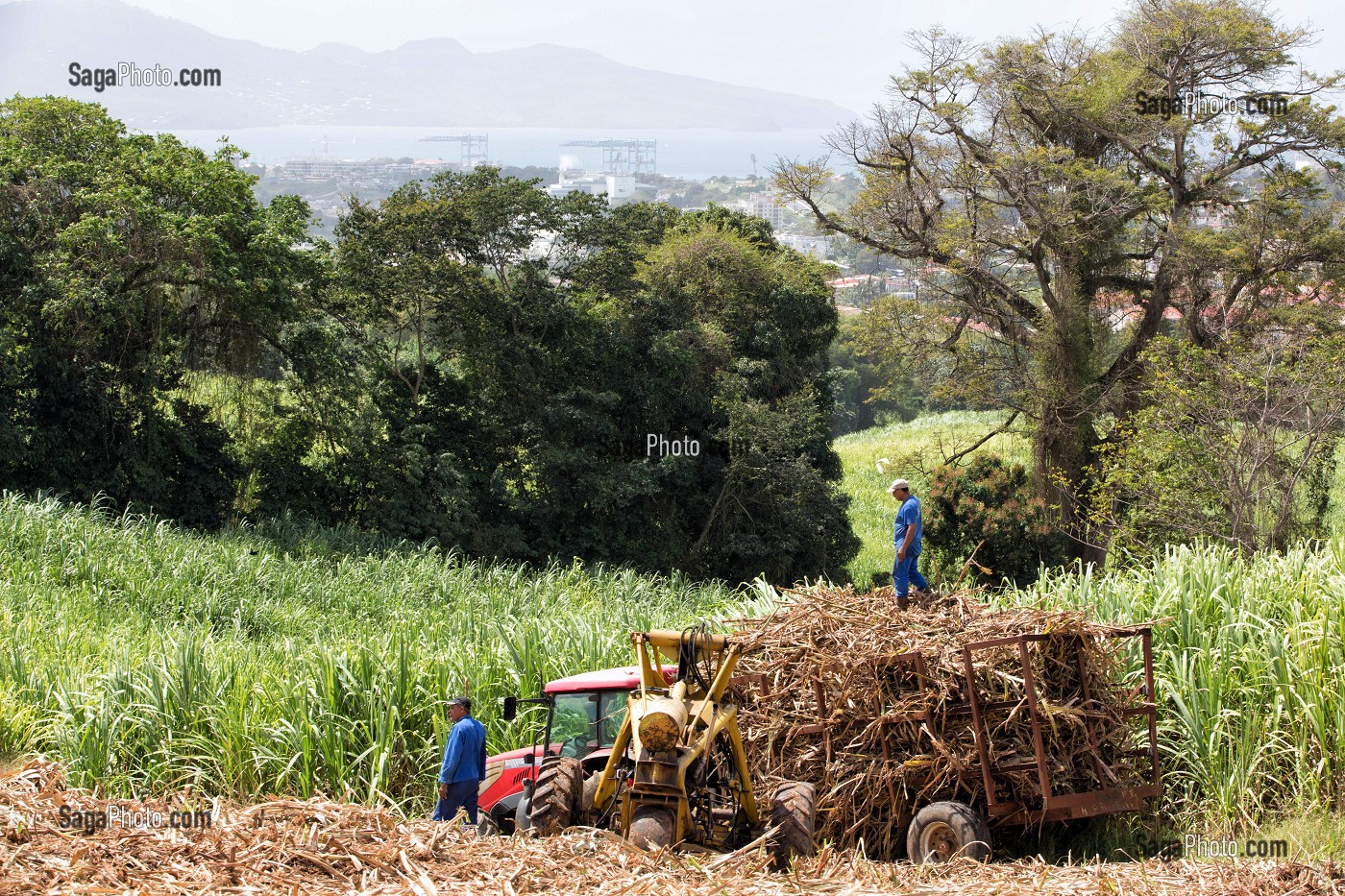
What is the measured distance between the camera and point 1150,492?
65.5ft

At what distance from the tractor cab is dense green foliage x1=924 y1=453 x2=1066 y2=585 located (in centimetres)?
1989

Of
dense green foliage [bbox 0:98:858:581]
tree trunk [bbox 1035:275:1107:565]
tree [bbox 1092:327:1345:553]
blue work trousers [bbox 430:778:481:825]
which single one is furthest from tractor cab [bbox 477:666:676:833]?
tree trunk [bbox 1035:275:1107:565]

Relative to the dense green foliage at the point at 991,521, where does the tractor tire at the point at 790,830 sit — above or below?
above

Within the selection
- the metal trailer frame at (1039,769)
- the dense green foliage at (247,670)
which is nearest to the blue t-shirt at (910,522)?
the metal trailer frame at (1039,769)

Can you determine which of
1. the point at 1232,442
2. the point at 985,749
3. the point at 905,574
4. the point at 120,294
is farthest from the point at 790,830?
the point at 120,294

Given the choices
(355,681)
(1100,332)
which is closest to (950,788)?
(355,681)

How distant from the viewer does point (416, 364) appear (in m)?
27.9

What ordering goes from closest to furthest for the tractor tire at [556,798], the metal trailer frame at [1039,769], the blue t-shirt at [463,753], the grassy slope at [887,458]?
1. the metal trailer frame at [1039,769]
2. the tractor tire at [556,798]
3. the blue t-shirt at [463,753]
4. the grassy slope at [887,458]

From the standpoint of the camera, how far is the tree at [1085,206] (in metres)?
26.3

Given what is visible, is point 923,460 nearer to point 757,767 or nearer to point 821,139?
point 821,139

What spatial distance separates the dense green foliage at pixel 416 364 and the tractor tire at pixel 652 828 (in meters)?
19.0

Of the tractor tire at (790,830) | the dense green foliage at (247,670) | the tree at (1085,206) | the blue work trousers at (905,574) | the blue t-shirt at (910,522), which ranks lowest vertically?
the dense green foliage at (247,670)

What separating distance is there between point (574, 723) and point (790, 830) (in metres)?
2.21

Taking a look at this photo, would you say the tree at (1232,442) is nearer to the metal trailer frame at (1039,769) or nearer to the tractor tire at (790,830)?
the metal trailer frame at (1039,769)
